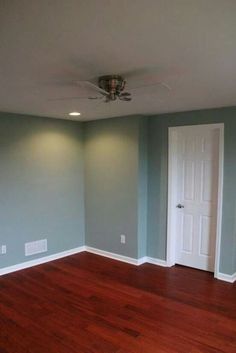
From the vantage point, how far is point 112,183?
15.7 ft

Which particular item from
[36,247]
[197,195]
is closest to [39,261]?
[36,247]

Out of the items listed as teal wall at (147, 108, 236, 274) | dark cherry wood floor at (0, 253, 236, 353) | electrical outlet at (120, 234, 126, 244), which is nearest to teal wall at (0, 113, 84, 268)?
dark cherry wood floor at (0, 253, 236, 353)

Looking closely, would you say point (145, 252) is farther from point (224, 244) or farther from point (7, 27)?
point (7, 27)

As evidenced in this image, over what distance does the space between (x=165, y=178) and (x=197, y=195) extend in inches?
20.5

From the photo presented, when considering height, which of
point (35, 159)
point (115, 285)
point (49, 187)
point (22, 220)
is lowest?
point (115, 285)

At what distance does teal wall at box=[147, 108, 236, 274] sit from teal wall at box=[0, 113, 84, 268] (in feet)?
4.32

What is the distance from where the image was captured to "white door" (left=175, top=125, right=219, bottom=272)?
417 centimetres

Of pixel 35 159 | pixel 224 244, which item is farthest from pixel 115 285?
pixel 35 159

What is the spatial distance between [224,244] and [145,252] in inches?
49.6

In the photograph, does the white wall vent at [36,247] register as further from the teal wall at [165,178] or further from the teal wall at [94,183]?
the teal wall at [165,178]

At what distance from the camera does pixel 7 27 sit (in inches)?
58.2

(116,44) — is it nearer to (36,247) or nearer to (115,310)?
(115,310)

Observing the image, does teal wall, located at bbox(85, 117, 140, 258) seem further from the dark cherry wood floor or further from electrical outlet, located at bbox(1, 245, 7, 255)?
electrical outlet, located at bbox(1, 245, 7, 255)

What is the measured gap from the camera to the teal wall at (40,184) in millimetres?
4238
